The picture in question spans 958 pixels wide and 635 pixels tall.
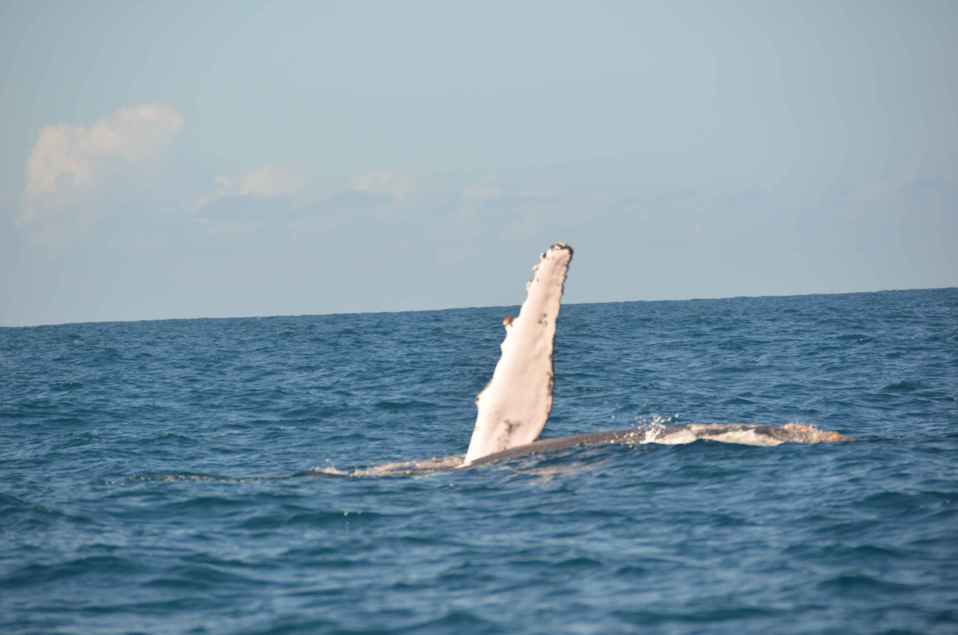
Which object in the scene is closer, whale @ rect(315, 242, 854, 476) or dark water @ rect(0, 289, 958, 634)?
dark water @ rect(0, 289, 958, 634)

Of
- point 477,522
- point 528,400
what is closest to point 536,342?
point 528,400

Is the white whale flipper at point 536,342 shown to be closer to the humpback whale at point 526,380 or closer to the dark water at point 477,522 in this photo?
the humpback whale at point 526,380

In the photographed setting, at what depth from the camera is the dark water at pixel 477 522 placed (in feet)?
29.0

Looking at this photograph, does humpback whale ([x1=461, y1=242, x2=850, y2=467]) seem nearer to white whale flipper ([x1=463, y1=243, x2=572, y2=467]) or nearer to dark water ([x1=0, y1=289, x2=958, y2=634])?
white whale flipper ([x1=463, y1=243, x2=572, y2=467])

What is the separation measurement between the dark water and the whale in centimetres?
34

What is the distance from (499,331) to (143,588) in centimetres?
4773

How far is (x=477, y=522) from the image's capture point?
11.6m

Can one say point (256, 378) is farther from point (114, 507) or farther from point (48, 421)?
point (114, 507)

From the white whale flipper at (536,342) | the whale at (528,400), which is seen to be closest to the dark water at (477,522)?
the whale at (528,400)

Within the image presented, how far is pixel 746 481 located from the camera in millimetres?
13086

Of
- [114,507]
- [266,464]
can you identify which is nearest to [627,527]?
[114,507]

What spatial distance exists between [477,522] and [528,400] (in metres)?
2.82

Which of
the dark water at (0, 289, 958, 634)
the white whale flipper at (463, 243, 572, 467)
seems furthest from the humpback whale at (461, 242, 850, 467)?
the dark water at (0, 289, 958, 634)

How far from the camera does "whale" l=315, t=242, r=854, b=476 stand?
1391cm
